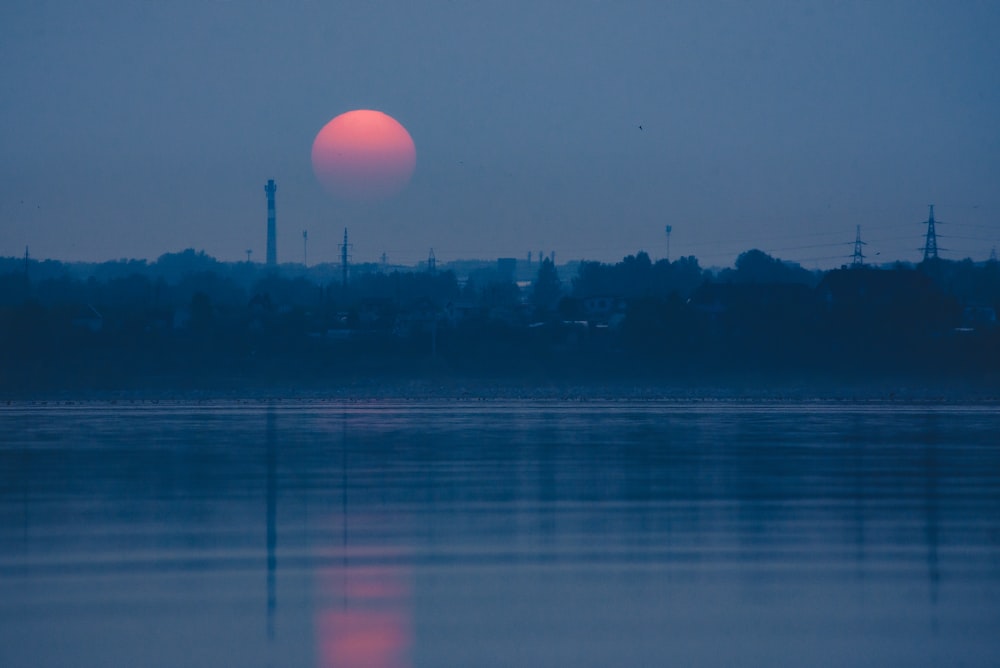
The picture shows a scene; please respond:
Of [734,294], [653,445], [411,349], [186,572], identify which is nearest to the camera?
[186,572]

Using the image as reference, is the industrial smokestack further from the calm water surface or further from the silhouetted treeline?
the calm water surface

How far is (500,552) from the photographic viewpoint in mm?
11453

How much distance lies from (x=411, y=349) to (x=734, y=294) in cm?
2330

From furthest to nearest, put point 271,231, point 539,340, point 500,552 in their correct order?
point 271,231 < point 539,340 < point 500,552

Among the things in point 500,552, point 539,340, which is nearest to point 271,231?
point 539,340

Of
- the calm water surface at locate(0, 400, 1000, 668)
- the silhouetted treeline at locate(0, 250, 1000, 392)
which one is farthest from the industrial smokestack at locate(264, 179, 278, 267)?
the calm water surface at locate(0, 400, 1000, 668)

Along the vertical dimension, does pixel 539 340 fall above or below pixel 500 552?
above

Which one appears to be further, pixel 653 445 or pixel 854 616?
pixel 653 445

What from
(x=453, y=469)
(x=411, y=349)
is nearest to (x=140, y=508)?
(x=453, y=469)

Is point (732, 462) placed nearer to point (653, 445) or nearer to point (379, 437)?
point (653, 445)

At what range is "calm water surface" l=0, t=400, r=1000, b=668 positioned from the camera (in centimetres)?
861

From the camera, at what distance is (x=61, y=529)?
1266 cm

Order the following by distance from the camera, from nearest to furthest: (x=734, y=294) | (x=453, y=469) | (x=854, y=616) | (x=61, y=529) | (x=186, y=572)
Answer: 1. (x=854, y=616)
2. (x=186, y=572)
3. (x=61, y=529)
4. (x=453, y=469)
5. (x=734, y=294)

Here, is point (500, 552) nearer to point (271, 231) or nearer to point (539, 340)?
point (539, 340)
